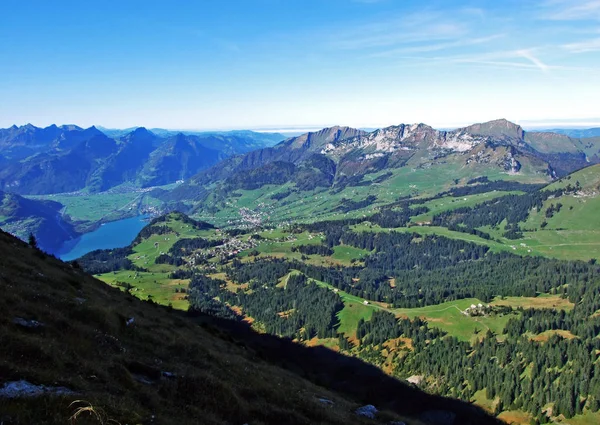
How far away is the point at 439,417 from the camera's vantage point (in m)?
98.9

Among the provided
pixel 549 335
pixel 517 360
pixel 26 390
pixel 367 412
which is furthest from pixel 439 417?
pixel 26 390

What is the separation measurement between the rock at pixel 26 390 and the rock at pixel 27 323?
32.2 feet

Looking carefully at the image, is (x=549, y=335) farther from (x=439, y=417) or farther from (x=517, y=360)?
(x=439, y=417)

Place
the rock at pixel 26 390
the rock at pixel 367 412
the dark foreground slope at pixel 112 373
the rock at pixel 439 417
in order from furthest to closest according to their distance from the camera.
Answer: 1. the rock at pixel 439 417
2. the rock at pixel 367 412
3. the dark foreground slope at pixel 112 373
4. the rock at pixel 26 390

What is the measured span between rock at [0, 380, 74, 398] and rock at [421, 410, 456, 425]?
9953cm

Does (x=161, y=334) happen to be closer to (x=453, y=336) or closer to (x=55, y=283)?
(x=55, y=283)

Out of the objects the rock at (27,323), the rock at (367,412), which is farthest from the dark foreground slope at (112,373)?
the rock at (367,412)

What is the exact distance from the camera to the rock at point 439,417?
318 feet

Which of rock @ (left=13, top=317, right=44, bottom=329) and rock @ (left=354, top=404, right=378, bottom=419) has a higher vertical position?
rock @ (left=13, top=317, right=44, bottom=329)

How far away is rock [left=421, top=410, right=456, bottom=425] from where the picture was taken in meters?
96.8

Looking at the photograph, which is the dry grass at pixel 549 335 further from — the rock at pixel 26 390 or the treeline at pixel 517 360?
the rock at pixel 26 390

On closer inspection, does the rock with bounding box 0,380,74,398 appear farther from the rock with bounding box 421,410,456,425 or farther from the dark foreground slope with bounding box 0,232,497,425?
the rock with bounding box 421,410,456,425

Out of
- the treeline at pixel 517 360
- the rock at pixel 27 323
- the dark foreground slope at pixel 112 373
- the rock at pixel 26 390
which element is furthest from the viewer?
the treeline at pixel 517 360

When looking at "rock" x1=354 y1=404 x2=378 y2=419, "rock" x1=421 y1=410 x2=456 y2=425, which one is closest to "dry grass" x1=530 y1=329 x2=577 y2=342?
"rock" x1=421 y1=410 x2=456 y2=425
